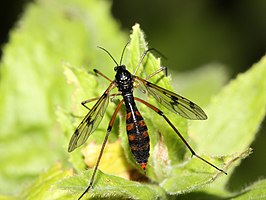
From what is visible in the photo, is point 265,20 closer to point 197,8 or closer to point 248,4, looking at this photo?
point 248,4

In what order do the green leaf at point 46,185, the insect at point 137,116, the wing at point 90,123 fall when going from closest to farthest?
the insect at point 137,116 → the green leaf at point 46,185 → the wing at point 90,123

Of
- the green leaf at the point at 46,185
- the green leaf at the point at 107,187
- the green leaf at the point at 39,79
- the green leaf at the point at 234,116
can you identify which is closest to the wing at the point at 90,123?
the green leaf at the point at 46,185

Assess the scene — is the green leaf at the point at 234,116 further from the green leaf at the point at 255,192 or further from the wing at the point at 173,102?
the green leaf at the point at 255,192

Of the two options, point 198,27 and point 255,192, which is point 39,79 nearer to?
point 255,192

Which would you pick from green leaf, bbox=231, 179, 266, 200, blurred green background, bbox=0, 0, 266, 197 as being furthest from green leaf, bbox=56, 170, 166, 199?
blurred green background, bbox=0, 0, 266, 197

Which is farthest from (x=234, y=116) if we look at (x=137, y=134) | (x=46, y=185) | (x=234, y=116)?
(x=46, y=185)

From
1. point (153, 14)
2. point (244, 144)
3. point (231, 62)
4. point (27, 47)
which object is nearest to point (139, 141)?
point (244, 144)
